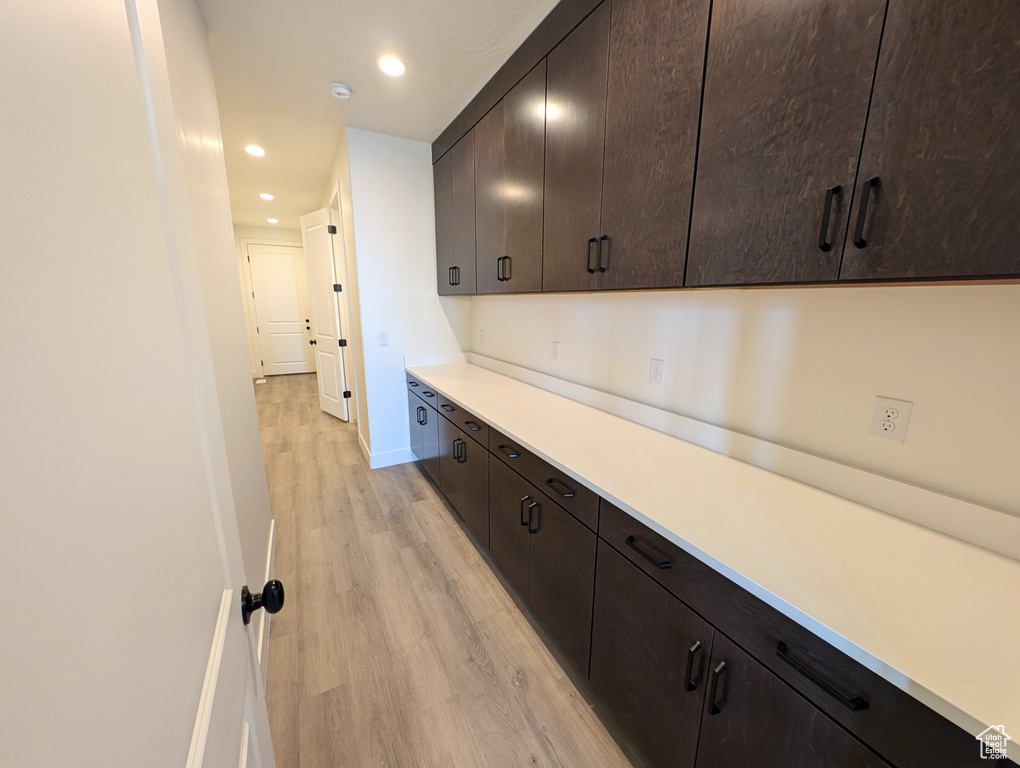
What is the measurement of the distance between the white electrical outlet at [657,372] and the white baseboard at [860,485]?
4.3 inches

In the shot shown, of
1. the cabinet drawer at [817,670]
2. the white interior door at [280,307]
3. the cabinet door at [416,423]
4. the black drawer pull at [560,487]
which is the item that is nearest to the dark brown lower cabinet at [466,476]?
the cabinet door at [416,423]

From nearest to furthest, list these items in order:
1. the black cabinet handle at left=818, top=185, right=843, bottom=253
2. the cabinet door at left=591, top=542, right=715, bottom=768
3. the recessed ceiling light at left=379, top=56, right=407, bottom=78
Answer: the black cabinet handle at left=818, top=185, right=843, bottom=253
the cabinet door at left=591, top=542, right=715, bottom=768
the recessed ceiling light at left=379, top=56, right=407, bottom=78

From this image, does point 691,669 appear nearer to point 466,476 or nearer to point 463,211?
point 466,476

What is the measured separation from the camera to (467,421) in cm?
208

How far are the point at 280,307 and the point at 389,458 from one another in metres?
4.89

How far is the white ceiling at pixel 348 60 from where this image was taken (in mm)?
1581

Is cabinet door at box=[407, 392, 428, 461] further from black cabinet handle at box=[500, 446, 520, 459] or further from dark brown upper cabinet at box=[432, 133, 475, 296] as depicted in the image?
black cabinet handle at box=[500, 446, 520, 459]

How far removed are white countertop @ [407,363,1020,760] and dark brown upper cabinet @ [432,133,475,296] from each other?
5.38ft

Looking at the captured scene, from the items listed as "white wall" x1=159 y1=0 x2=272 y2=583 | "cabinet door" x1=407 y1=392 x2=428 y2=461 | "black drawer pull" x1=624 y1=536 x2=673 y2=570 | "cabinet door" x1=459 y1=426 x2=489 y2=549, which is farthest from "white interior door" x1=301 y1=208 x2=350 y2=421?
"black drawer pull" x1=624 y1=536 x2=673 y2=570

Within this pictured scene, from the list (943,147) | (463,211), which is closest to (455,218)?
(463,211)

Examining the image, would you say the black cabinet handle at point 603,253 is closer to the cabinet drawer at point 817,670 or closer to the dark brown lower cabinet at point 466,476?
the cabinet drawer at point 817,670

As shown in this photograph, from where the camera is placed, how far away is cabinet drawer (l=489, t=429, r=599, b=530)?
120 cm

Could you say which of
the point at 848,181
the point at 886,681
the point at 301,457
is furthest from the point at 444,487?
the point at 848,181

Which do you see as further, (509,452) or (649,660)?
(509,452)
